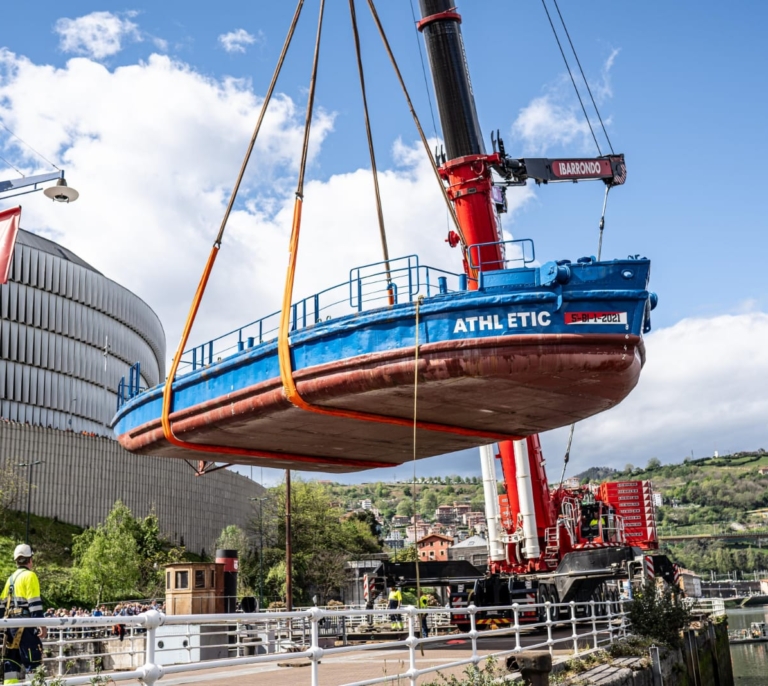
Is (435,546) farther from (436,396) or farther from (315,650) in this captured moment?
(315,650)

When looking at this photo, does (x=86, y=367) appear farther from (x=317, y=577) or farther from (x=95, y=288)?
(x=317, y=577)

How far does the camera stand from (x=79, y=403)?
72.6 metres

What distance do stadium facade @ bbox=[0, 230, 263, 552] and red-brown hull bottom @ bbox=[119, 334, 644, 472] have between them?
39642 mm

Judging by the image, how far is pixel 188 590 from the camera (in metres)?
19.4

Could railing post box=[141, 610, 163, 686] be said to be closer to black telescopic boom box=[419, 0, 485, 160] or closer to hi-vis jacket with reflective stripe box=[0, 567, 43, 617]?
hi-vis jacket with reflective stripe box=[0, 567, 43, 617]

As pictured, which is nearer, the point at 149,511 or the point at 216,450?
the point at 216,450

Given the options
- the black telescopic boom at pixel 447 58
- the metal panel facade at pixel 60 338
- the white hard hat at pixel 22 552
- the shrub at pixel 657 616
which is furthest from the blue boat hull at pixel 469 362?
the metal panel facade at pixel 60 338

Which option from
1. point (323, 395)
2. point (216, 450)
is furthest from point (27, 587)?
point (216, 450)

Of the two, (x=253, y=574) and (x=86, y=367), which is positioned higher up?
(x=86, y=367)

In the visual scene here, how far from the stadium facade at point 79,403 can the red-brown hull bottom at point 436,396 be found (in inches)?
1561

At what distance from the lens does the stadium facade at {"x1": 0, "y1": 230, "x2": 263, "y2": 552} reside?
53625mm

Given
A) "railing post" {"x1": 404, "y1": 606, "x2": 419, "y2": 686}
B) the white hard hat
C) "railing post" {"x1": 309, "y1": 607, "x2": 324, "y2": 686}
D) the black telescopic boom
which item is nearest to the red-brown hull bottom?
"railing post" {"x1": 404, "y1": 606, "x2": 419, "y2": 686}

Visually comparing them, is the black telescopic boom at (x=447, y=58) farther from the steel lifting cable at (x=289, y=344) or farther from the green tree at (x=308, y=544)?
the green tree at (x=308, y=544)

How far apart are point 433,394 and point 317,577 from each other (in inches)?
2127
